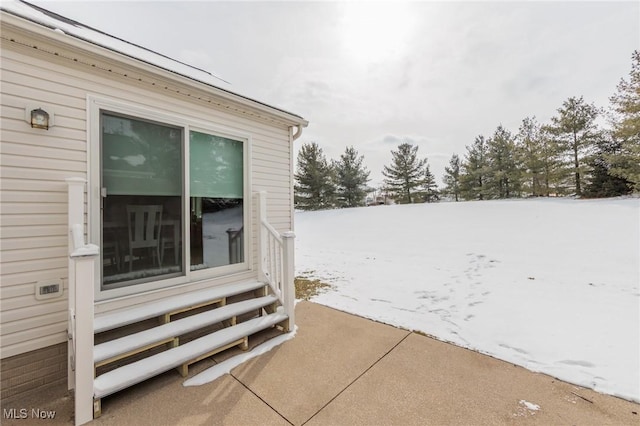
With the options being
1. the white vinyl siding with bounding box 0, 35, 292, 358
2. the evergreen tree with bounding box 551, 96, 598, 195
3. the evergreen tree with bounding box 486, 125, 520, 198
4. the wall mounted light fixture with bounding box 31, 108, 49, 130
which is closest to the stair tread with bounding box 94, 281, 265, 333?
the white vinyl siding with bounding box 0, 35, 292, 358

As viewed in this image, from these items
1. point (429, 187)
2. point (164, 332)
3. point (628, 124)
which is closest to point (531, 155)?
point (628, 124)

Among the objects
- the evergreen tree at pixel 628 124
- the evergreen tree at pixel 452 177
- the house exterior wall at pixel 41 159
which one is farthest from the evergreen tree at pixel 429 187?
the house exterior wall at pixel 41 159

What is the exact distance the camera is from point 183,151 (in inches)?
114

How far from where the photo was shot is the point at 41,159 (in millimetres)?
2074

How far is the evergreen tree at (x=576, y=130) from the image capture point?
1316 centimetres

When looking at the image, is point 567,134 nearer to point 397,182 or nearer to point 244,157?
point 397,182

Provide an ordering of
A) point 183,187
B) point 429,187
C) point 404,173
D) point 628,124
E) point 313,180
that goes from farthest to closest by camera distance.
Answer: point 429,187 < point 404,173 < point 313,180 < point 628,124 < point 183,187

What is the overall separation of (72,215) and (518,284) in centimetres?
643

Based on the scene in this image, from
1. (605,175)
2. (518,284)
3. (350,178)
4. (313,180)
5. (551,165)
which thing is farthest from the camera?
(350,178)

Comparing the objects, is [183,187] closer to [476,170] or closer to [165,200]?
[165,200]

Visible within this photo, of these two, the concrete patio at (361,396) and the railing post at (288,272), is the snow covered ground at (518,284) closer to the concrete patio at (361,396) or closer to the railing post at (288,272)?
the concrete patio at (361,396)

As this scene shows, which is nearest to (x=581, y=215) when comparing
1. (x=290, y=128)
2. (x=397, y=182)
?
(x=290, y=128)

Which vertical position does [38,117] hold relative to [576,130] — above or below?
below

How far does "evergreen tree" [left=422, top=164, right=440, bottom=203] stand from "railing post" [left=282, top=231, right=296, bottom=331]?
22.0 m
